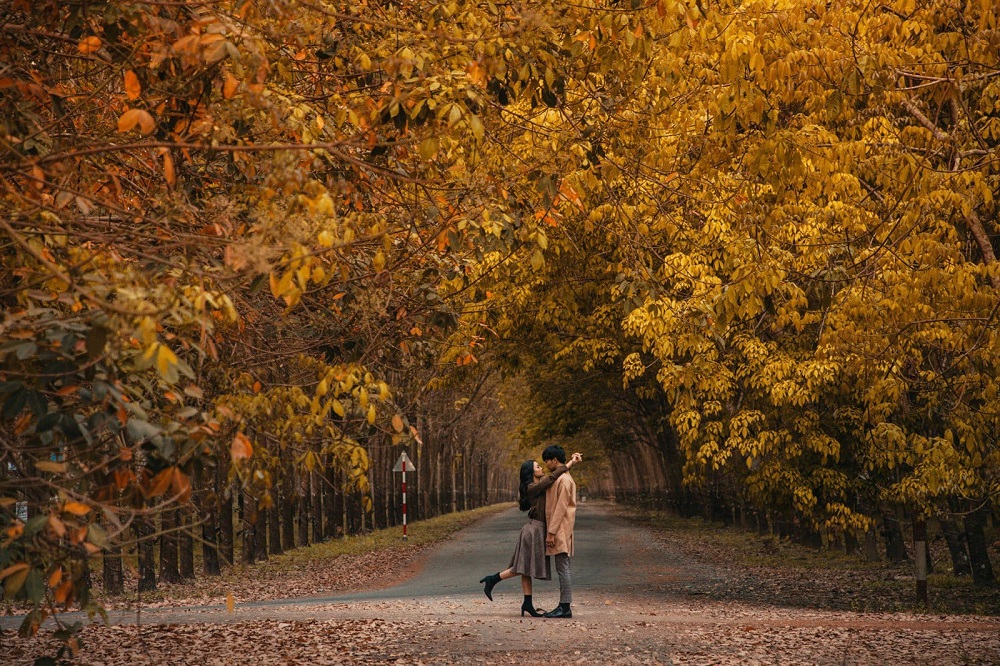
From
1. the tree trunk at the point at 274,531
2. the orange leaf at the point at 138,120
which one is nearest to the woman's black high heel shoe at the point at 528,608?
the orange leaf at the point at 138,120

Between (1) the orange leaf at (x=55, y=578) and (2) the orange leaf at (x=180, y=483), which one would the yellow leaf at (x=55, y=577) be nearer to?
(1) the orange leaf at (x=55, y=578)

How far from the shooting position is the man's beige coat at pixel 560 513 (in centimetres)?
1285

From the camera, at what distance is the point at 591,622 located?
1246cm

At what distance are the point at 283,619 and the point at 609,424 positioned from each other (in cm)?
3175

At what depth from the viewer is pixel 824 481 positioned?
1855 cm

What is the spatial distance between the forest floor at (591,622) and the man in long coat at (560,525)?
1.12 ft

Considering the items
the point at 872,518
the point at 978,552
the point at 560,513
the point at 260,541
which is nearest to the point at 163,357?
the point at 560,513

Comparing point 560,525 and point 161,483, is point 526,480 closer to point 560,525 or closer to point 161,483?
point 560,525

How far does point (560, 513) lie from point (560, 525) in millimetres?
144

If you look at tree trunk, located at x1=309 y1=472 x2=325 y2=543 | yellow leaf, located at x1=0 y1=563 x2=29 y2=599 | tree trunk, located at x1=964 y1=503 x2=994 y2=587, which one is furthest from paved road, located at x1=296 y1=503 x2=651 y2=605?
yellow leaf, located at x1=0 y1=563 x2=29 y2=599

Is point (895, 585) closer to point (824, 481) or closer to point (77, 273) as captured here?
point (824, 481)

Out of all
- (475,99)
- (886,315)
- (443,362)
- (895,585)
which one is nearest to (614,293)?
(895,585)

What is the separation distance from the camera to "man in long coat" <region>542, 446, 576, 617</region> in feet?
41.8

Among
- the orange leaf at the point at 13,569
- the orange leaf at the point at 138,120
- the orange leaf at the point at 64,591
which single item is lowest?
the orange leaf at the point at 64,591
